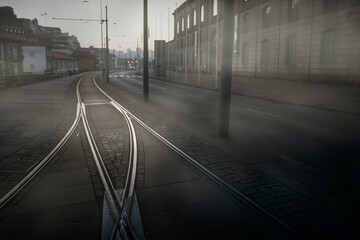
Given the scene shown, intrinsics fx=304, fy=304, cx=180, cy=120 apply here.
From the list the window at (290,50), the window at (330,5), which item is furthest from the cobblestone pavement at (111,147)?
the window at (290,50)

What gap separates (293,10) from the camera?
30.2m

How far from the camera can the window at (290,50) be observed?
1177 inches

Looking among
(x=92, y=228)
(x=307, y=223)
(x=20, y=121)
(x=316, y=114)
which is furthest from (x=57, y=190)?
(x=316, y=114)

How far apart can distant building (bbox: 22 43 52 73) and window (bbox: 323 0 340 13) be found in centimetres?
5760

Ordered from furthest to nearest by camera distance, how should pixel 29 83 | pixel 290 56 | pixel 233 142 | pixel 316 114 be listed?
pixel 29 83
pixel 290 56
pixel 316 114
pixel 233 142

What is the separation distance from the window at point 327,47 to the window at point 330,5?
1.72 meters

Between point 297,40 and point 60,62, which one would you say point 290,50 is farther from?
point 60,62

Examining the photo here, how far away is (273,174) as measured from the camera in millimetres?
5387

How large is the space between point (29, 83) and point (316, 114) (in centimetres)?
2980

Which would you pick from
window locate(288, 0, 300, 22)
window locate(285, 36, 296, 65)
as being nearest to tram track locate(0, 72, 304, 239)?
window locate(285, 36, 296, 65)

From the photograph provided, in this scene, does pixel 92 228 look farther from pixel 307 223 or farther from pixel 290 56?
pixel 290 56

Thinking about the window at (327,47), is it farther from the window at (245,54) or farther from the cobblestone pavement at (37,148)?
the cobblestone pavement at (37,148)

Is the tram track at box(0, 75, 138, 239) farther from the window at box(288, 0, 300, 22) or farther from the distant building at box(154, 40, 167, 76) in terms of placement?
the distant building at box(154, 40, 167, 76)

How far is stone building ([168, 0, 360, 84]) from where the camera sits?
23.1 metres
